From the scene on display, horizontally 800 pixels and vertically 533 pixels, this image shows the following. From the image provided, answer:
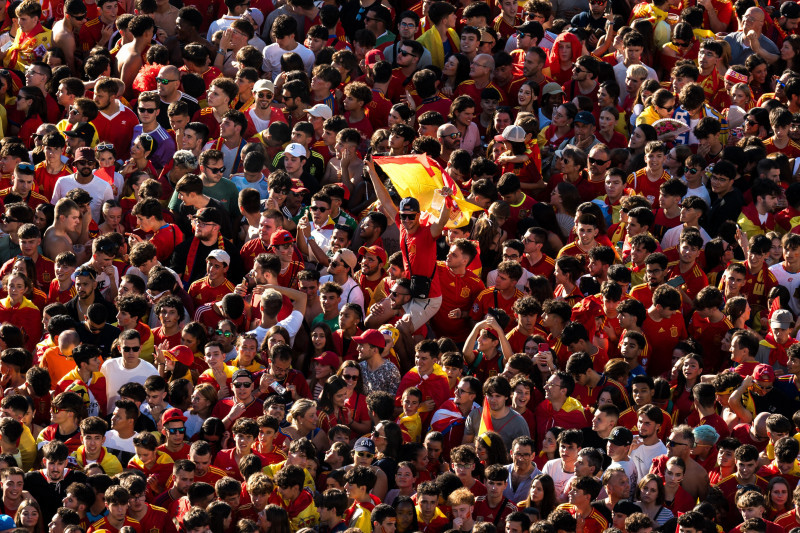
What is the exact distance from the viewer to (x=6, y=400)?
13.5 m

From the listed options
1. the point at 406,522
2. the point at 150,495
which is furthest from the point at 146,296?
the point at 406,522

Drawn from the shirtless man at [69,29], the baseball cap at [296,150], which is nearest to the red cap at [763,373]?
the baseball cap at [296,150]

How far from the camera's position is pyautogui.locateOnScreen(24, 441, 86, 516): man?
42.2ft

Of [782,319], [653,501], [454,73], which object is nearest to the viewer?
[653,501]

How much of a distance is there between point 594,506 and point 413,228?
319cm

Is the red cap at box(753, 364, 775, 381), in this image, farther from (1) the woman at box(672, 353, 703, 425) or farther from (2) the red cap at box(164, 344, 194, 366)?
(2) the red cap at box(164, 344, 194, 366)

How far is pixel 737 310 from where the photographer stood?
14.4 m

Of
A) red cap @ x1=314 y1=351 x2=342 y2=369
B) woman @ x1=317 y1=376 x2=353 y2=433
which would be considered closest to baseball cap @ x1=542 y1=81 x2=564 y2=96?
red cap @ x1=314 y1=351 x2=342 y2=369

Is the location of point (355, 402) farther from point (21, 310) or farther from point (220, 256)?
point (21, 310)

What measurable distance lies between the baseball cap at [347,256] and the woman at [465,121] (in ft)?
7.59

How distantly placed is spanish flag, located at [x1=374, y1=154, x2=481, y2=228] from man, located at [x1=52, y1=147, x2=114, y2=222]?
2548 millimetres

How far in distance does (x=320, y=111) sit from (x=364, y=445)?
456cm

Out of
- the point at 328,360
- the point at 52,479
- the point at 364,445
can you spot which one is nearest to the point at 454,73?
the point at 328,360

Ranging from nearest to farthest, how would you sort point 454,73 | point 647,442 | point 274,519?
1. point 274,519
2. point 647,442
3. point 454,73
